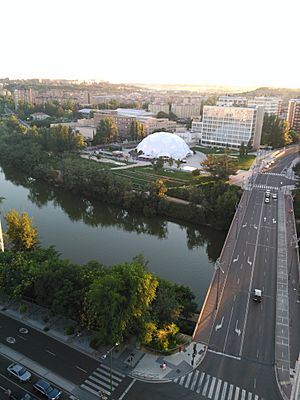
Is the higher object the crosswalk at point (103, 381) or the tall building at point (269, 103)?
the tall building at point (269, 103)

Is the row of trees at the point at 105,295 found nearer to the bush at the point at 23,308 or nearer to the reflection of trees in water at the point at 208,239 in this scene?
the bush at the point at 23,308

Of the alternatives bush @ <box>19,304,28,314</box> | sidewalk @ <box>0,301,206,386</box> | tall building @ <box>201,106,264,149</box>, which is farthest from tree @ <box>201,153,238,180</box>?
bush @ <box>19,304,28,314</box>

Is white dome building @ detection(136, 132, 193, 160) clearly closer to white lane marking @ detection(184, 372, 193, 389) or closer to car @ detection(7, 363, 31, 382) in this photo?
white lane marking @ detection(184, 372, 193, 389)

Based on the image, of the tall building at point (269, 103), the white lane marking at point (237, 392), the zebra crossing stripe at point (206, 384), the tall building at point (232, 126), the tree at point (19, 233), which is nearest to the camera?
the white lane marking at point (237, 392)

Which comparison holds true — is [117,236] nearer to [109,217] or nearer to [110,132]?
[109,217]

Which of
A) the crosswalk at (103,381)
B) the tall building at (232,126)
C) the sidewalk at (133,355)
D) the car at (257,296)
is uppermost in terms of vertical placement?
the tall building at (232,126)

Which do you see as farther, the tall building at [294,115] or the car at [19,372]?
the tall building at [294,115]

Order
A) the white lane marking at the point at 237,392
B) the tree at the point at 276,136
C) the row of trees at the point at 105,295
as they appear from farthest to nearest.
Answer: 1. the tree at the point at 276,136
2. the row of trees at the point at 105,295
3. the white lane marking at the point at 237,392

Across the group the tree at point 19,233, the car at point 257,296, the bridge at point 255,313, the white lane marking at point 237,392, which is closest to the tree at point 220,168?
the bridge at point 255,313
